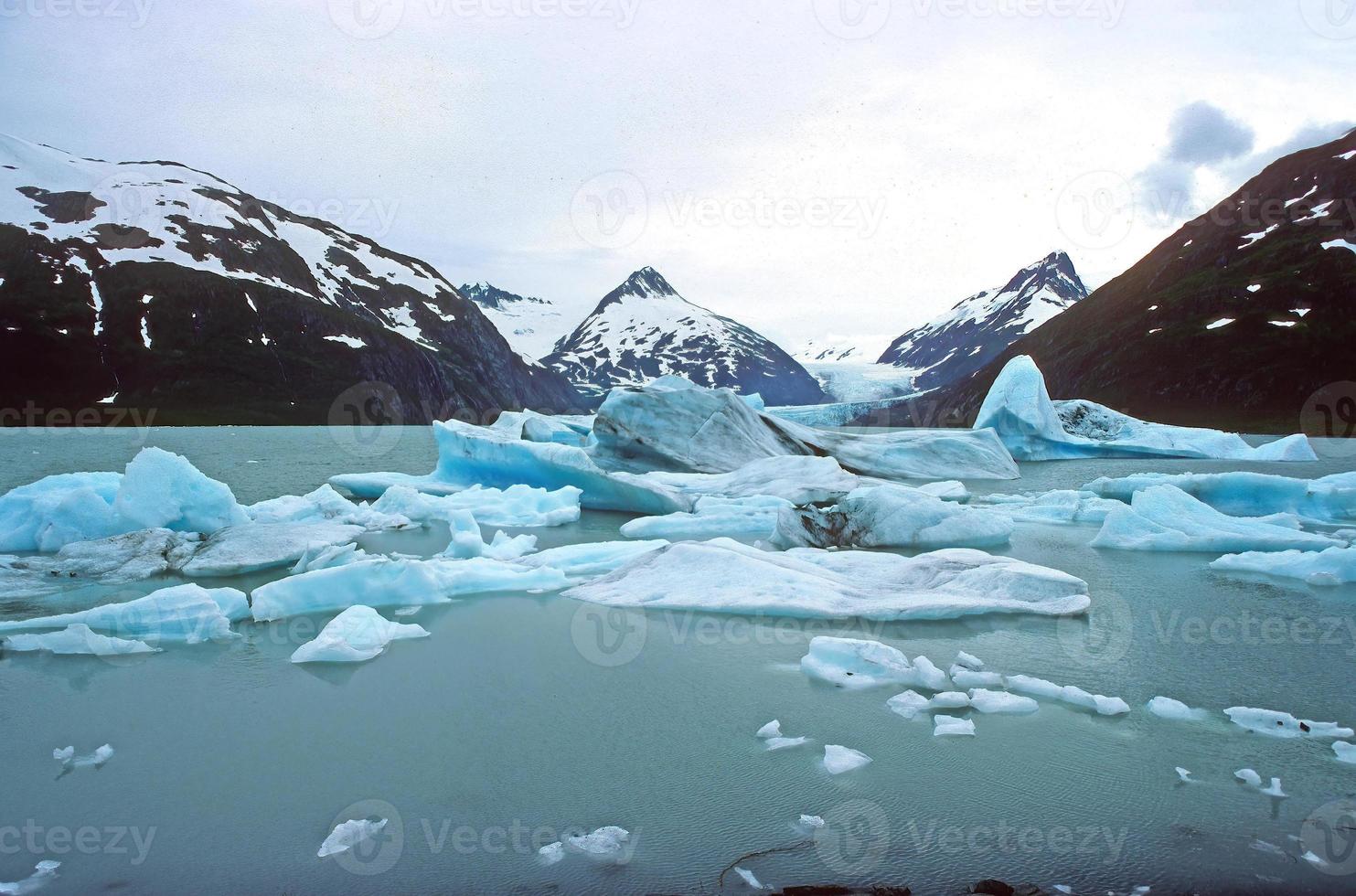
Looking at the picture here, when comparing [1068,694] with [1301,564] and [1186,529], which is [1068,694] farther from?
[1186,529]

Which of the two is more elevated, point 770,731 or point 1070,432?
point 1070,432

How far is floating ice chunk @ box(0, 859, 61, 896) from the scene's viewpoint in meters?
3.28

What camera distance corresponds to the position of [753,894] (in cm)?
323

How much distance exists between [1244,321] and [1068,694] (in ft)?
296

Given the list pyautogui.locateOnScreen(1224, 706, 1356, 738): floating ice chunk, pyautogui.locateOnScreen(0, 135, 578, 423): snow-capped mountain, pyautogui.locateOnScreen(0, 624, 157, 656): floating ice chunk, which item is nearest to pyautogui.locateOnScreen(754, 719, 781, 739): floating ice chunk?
pyautogui.locateOnScreen(1224, 706, 1356, 738): floating ice chunk

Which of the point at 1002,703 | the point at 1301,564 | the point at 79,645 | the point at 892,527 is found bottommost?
the point at 79,645

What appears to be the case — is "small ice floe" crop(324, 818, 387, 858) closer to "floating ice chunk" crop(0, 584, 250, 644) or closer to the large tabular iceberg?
Result: "floating ice chunk" crop(0, 584, 250, 644)

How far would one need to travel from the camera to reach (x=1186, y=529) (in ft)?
39.2

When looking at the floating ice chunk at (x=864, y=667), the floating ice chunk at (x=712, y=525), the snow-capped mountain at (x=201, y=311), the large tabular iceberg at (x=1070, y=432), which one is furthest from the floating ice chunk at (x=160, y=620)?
the snow-capped mountain at (x=201, y=311)

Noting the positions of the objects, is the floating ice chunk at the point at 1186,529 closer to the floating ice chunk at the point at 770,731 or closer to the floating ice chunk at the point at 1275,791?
the floating ice chunk at the point at 1275,791

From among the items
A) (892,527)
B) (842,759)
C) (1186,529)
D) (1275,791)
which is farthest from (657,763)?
(1186,529)

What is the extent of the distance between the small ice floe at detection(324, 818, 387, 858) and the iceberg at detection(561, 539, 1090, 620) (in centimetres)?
437

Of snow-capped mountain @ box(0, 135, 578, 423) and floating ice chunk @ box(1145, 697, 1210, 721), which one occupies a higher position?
snow-capped mountain @ box(0, 135, 578, 423)

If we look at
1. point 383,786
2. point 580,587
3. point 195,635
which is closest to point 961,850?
point 383,786
